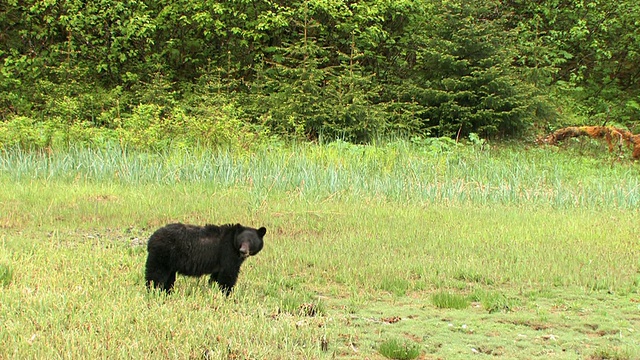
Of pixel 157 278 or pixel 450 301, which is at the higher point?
pixel 157 278

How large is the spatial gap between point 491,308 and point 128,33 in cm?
1896

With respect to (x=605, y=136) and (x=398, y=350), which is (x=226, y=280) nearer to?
(x=398, y=350)

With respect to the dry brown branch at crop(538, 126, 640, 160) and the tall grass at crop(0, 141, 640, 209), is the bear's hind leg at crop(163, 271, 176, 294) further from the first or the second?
the dry brown branch at crop(538, 126, 640, 160)

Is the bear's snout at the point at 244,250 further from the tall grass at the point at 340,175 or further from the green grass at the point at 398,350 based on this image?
the tall grass at the point at 340,175

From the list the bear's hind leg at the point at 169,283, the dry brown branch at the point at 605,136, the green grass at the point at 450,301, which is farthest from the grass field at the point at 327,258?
the dry brown branch at the point at 605,136

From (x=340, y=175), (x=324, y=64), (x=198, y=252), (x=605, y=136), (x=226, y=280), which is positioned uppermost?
(x=324, y=64)

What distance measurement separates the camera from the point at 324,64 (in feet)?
79.0

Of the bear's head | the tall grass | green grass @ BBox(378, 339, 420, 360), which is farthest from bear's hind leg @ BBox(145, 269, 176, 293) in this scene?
the tall grass

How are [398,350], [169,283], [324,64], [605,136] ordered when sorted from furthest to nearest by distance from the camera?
[324,64] < [605,136] < [169,283] < [398,350]

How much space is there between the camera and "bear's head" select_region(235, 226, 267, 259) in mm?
6012

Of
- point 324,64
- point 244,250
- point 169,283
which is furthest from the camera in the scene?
point 324,64

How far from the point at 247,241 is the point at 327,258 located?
2001 mm

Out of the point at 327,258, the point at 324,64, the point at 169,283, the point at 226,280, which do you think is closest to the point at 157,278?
the point at 169,283

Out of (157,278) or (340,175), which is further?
(340,175)
